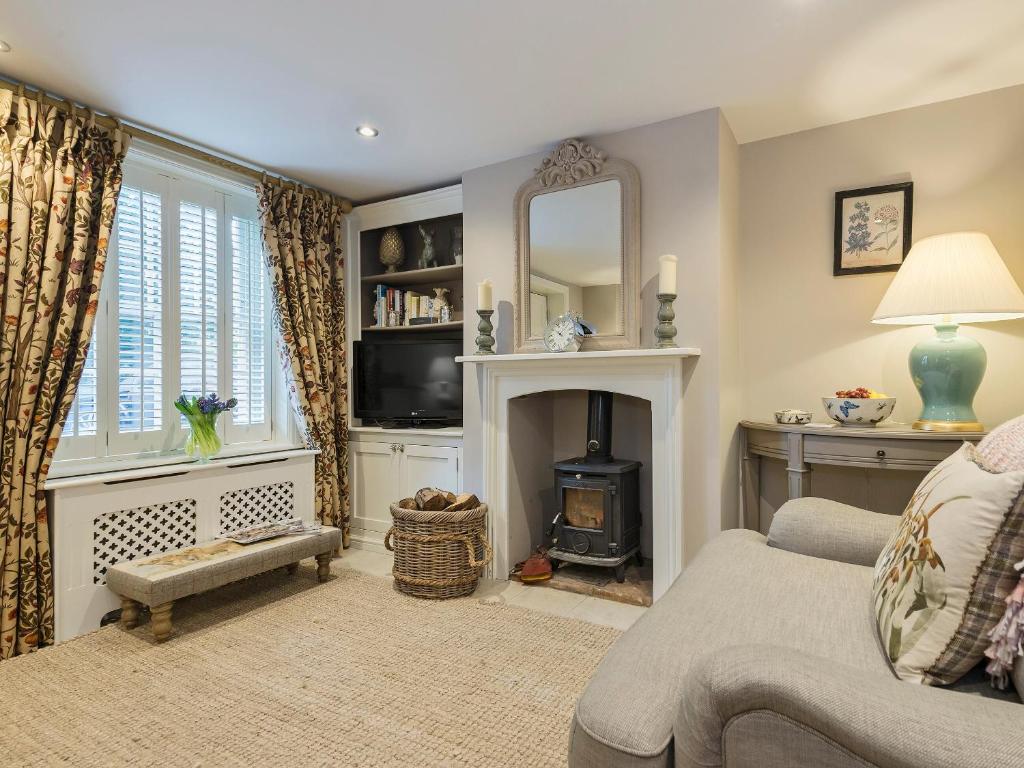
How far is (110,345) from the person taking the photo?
2812mm

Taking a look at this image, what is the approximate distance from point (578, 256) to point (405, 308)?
1.37 meters

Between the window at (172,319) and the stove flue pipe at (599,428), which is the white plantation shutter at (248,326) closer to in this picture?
the window at (172,319)

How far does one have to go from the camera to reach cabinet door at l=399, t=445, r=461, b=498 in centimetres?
354

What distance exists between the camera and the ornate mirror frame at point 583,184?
293 centimetres

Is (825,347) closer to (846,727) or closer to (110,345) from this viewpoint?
(846,727)

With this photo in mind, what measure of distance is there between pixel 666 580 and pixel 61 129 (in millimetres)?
3447

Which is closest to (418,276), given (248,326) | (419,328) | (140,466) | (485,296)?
(419,328)

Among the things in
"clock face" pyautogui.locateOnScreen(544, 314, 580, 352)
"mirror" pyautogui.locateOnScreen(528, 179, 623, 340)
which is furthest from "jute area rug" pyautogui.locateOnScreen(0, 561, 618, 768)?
"mirror" pyautogui.locateOnScreen(528, 179, 623, 340)

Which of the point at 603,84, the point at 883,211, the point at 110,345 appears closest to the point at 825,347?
the point at 883,211

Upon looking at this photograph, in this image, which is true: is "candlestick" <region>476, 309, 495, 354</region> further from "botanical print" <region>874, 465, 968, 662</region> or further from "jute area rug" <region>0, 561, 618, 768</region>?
"botanical print" <region>874, 465, 968, 662</region>

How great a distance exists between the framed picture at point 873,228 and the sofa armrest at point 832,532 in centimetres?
144

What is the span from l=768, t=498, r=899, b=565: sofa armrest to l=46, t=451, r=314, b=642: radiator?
2674 mm

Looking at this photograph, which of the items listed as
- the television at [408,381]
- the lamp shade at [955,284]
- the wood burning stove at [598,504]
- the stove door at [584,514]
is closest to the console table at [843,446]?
the lamp shade at [955,284]

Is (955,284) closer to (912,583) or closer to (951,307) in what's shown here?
(951,307)
